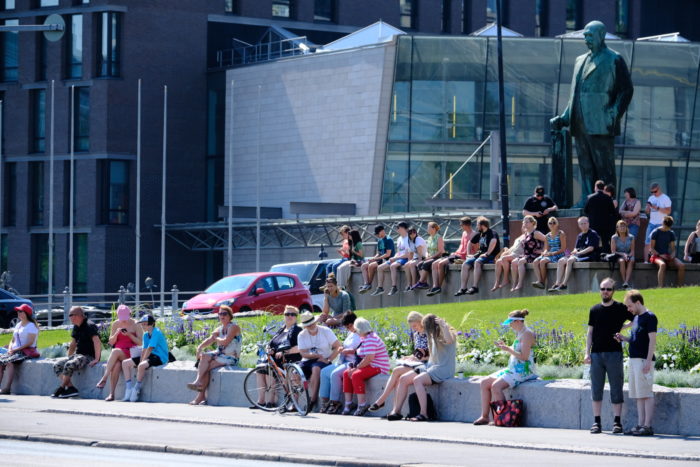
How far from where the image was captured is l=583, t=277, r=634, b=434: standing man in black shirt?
16.0m

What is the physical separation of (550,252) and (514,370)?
8423mm

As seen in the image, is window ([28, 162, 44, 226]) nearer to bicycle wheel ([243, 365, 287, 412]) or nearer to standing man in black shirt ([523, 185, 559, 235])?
standing man in black shirt ([523, 185, 559, 235])

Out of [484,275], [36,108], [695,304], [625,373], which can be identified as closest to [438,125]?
[36,108]

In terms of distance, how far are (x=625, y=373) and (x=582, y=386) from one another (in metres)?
0.80

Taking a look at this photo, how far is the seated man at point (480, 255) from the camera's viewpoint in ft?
88.1

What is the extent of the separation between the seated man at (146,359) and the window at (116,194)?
1674 inches

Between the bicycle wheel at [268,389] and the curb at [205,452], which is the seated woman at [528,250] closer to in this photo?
the bicycle wheel at [268,389]

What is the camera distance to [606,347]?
1608 cm

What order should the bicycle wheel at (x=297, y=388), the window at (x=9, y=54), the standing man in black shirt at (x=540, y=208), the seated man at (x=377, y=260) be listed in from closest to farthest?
the bicycle wheel at (x=297, y=388), the standing man in black shirt at (x=540, y=208), the seated man at (x=377, y=260), the window at (x=9, y=54)

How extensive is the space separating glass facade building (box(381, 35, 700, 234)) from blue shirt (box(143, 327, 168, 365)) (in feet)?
112

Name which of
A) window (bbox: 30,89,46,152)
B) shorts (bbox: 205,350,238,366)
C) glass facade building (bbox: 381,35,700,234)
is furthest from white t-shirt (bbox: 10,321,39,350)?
window (bbox: 30,89,46,152)

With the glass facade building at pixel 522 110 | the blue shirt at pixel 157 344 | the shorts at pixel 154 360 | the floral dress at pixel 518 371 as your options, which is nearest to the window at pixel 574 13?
the glass facade building at pixel 522 110

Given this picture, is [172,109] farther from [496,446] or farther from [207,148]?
[496,446]

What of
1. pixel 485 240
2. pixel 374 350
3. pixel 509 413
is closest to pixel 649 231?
pixel 485 240
